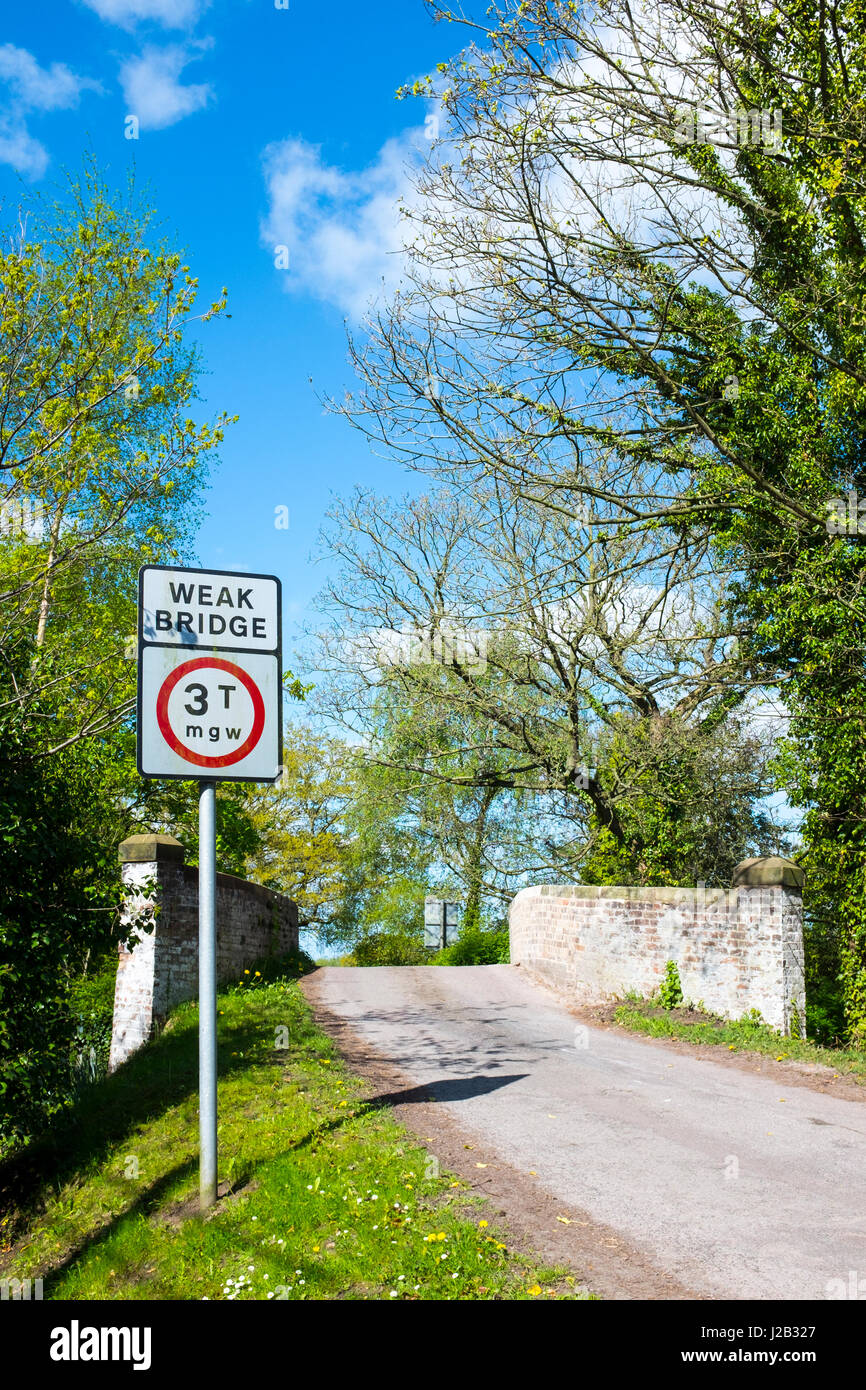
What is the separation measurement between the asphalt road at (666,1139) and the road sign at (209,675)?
3296mm

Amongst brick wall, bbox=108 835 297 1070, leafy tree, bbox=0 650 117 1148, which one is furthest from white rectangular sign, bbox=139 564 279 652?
brick wall, bbox=108 835 297 1070

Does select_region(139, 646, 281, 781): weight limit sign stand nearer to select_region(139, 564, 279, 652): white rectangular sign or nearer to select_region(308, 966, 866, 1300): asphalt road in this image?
select_region(139, 564, 279, 652): white rectangular sign

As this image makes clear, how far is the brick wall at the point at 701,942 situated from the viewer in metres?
11.8

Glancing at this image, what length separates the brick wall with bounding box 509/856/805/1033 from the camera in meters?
11.8

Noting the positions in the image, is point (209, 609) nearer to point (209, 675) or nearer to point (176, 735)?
point (209, 675)

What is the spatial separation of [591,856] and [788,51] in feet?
47.5

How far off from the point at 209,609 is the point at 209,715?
702 mm

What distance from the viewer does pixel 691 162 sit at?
12.9 m

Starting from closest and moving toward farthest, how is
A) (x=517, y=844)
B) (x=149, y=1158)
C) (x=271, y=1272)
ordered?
1. (x=271, y=1272)
2. (x=149, y=1158)
3. (x=517, y=844)

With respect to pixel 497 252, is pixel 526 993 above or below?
below

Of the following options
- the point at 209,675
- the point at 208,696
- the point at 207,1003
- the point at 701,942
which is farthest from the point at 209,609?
the point at 701,942

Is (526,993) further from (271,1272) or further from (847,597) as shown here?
(271,1272)

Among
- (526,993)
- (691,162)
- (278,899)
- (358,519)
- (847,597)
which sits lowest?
(526,993)
